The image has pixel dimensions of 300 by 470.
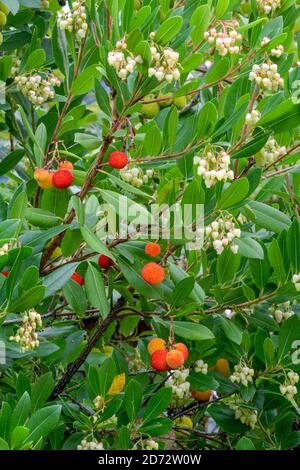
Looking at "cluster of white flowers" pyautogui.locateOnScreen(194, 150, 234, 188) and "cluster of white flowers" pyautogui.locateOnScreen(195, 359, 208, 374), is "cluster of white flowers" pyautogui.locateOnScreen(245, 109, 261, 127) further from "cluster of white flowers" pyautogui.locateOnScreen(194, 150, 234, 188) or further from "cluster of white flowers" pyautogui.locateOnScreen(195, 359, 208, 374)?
"cluster of white flowers" pyautogui.locateOnScreen(195, 359, 208, 374)

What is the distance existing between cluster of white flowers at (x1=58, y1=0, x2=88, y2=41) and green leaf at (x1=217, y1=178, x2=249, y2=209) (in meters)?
0.45

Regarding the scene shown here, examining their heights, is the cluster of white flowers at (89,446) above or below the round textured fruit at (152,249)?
below

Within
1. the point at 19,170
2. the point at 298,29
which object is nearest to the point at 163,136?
the point at 19,170

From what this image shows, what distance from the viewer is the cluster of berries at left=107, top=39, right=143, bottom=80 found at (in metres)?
1.47

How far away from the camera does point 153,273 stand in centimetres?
172

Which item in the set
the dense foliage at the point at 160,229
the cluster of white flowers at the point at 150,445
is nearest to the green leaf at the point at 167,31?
the dense foliage at the point at 160,229

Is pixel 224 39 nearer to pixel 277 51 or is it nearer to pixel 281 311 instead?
pixel 277 51

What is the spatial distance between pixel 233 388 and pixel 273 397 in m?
0.11

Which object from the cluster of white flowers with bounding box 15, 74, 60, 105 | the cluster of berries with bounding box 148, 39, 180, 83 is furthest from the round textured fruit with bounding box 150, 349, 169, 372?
the cluster of white flowers with bounding box 15, 74, 60, 105

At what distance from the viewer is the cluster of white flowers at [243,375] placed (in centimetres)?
194

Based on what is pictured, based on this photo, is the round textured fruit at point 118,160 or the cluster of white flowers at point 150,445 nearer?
the round textured fruit at point 118,160

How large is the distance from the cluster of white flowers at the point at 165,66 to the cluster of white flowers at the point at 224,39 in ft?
0.40

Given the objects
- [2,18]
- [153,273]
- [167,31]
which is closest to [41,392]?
[153,273]

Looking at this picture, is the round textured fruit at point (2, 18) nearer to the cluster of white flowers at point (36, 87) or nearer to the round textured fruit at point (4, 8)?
the round textured fruit at point (4, 8)
